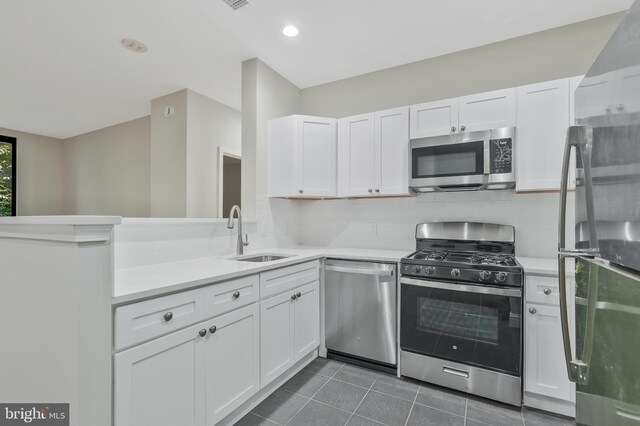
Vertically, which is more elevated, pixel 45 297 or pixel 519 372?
pixel 45 297

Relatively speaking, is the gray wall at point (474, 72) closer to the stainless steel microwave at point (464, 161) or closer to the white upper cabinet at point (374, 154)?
the white upper cabinet at point (374, 154)

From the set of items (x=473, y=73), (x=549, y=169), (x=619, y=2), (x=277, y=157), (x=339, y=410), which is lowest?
(x=339, y=410)

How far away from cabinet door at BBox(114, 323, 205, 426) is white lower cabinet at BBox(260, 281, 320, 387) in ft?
1.67

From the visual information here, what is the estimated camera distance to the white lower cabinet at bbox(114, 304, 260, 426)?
119 cm

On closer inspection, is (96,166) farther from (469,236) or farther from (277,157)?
(469,236)

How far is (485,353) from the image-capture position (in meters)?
1.98

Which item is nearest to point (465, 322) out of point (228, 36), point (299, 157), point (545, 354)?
point (545, 354)

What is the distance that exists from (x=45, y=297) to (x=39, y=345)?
8.2 inches

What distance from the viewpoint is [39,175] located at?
5738 mm

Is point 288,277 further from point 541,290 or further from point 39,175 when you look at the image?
point 39,175

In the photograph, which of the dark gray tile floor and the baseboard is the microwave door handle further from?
the baseboard

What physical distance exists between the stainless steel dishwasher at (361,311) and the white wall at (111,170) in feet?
12.0

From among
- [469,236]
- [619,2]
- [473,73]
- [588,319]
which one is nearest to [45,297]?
[588,319]

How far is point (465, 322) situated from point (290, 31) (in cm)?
266
